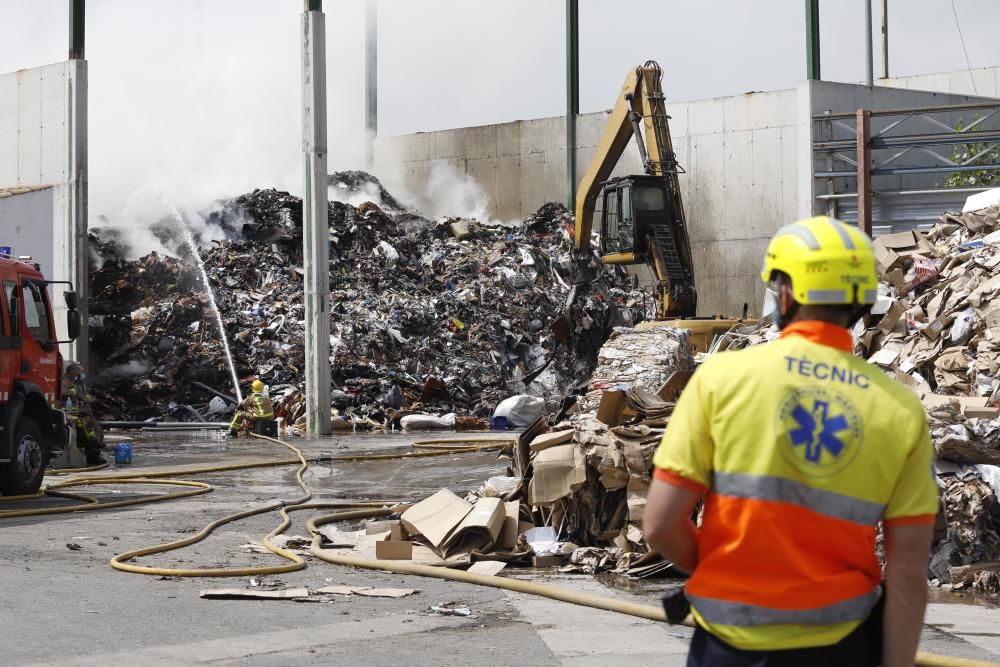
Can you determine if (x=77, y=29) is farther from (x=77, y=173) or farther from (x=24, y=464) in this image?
(x=24, y=464)

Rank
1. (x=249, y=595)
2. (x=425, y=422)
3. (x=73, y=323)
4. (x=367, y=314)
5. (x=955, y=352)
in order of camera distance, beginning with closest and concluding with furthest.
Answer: (x=249, y=595) → (x=955, y=352) → (x=73, y=323) → (x=425, y=422) → (x=367, y=314)

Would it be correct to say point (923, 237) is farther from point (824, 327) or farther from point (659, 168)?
point (824, 327)

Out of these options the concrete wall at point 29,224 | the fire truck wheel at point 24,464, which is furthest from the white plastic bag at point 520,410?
the fire truck wheel at point 24,464

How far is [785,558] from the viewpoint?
2578 millimetres

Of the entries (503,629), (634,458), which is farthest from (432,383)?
(503,629)

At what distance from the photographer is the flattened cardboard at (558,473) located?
9102mm

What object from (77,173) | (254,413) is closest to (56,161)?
(77,173)

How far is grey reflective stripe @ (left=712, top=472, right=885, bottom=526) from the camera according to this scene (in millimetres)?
2594

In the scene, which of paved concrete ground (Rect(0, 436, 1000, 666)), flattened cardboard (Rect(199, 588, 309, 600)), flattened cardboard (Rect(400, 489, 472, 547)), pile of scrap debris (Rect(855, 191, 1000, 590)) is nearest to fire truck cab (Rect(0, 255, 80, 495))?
paved concrete ground (Rect(0, 436, 1000, 666))

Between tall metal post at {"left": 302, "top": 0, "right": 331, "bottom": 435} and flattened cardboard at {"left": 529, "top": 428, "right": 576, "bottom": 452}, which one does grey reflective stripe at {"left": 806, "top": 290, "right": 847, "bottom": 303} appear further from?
tall metal post at {"left": 302, "top": 0, "right": 331, "bottom": 435}

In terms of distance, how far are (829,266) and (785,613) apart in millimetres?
721

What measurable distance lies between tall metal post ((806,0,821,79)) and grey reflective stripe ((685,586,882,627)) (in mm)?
28378

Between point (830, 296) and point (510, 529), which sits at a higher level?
point (830, 296)

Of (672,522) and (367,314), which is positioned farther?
(367,314)
